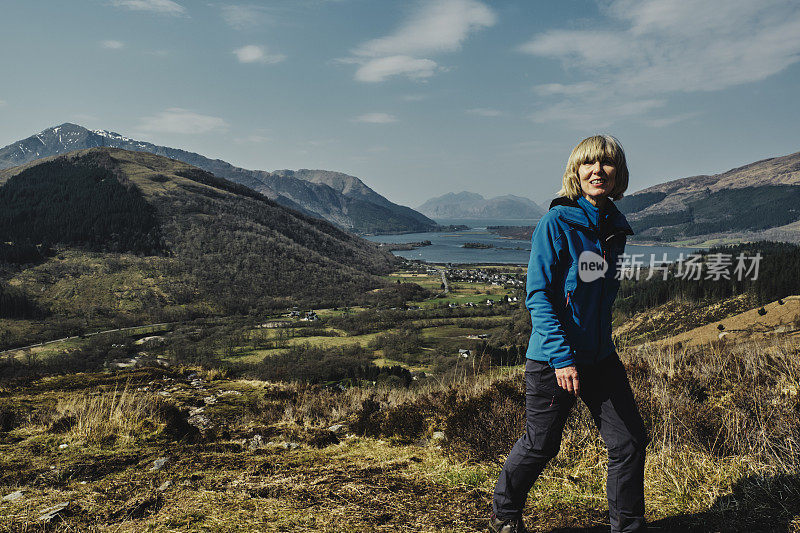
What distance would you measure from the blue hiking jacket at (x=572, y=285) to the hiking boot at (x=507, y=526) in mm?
1227

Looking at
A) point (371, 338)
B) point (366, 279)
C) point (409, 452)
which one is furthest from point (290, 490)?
point (366, 279)

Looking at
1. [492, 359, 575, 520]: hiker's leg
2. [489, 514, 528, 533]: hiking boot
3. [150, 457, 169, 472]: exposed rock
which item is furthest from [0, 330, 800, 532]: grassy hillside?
Result: [492, 359, 575, 520]: hiker's leg

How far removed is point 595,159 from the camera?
113 inches

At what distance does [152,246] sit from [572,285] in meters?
106

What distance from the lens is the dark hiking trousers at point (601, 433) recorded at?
270 cm

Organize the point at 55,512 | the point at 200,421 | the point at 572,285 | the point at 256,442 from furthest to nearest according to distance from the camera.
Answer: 1. the point at 200,421
2. the point at 256,442
3. the point at 55,512
4. the point at 572,285

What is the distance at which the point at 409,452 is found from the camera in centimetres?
502

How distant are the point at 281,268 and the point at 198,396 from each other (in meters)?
96.5

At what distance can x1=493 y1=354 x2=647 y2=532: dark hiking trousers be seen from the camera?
2.70 m

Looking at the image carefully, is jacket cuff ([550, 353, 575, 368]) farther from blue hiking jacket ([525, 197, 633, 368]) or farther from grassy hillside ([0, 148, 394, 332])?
grassy hillside ([0, 148, 394, 332])

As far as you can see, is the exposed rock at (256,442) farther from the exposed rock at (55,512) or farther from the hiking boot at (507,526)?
the hiking boot at (507,526)

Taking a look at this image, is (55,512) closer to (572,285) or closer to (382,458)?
(382,458)

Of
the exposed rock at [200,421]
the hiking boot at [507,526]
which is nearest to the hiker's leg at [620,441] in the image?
the hiking boot at [507,526]

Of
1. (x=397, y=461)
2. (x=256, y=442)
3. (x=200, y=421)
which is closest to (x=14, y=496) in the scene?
(x=256, y=442)
